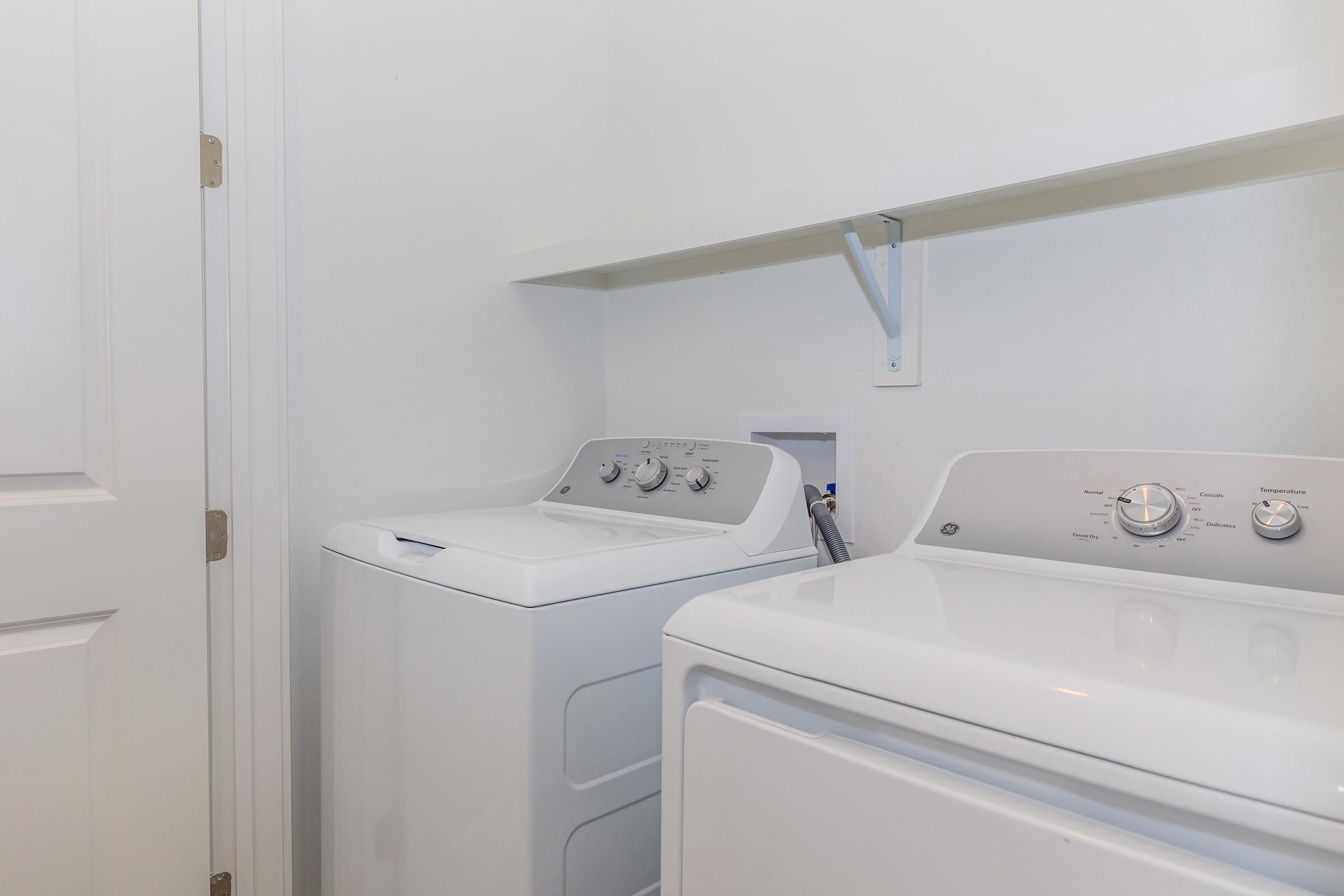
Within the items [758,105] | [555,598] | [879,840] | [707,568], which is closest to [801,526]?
[707,568]

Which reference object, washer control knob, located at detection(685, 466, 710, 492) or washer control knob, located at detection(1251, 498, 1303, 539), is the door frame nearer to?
washer control knob, located at detection(685, 466, 710, 492)

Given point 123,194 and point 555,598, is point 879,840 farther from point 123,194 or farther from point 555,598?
point 123,194

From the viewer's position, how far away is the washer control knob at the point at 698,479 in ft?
4.29

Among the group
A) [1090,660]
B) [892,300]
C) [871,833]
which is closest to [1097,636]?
[1090,660]

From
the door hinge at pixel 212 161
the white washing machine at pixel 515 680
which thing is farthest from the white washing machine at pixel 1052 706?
the door hinge at pixel 212 161

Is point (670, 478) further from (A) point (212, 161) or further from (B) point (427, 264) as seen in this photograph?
(A) point (212, 161)

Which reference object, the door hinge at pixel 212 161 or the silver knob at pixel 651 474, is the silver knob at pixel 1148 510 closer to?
the silver knob at pixel 651 474

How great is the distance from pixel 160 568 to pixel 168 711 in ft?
0.74

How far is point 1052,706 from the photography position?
528 millimetres

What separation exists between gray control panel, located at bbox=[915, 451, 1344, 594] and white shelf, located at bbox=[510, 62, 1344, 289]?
34cm

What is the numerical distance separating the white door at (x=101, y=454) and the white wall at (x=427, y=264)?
176 mm

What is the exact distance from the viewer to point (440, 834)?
40.4 inches

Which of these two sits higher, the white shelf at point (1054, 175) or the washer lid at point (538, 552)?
the white shelf at point (1054, 175)

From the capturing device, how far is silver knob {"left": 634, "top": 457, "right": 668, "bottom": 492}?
1379 millimetres
